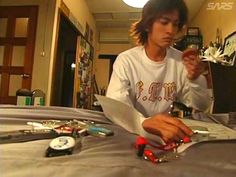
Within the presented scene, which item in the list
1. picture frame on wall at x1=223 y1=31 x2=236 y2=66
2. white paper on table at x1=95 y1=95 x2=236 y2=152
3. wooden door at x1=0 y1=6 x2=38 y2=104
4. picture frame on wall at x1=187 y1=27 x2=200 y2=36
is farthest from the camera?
picture frame on wall at x1=187 y1=27 x2=200 y2=36

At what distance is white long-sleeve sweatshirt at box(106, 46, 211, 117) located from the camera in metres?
0.73

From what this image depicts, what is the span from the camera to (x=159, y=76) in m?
0.82

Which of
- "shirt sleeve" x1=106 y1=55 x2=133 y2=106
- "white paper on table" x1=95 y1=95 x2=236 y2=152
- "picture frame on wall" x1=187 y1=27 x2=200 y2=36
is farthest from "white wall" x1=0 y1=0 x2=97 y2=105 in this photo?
"white paper on table" x1=95 y1=95 x2=236 y2=152

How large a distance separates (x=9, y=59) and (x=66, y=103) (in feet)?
1.84

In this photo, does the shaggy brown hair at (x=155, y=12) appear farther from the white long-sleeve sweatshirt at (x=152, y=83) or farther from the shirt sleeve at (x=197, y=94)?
the shirt sleeve at (x=197, y=94)

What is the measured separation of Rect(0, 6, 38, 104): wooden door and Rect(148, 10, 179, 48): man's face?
4.24 feet

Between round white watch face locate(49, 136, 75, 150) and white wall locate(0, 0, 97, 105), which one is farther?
white wall locate(0, 0, 97, 105)

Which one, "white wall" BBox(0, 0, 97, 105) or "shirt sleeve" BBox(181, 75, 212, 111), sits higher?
"white wall" BBox(0, 0, 97, 105)

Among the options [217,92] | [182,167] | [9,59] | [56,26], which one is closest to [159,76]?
[217,92]

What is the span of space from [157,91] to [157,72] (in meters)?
0.06

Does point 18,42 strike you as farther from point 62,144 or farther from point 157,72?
point 62,144

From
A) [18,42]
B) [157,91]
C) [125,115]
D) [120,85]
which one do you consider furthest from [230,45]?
[18,42]

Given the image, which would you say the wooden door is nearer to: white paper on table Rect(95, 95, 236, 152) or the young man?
the young man

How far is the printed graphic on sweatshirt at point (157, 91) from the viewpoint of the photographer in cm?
77
